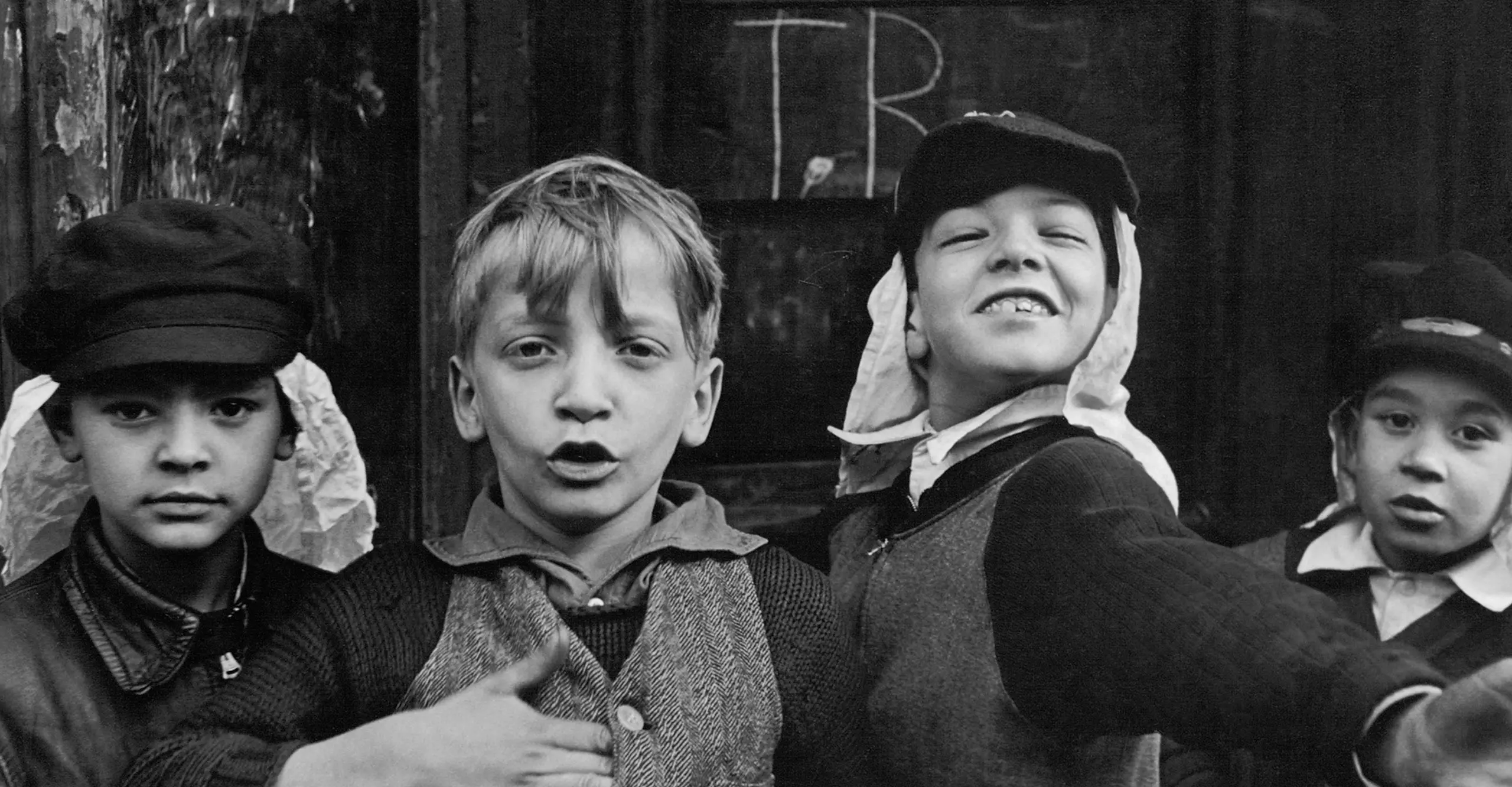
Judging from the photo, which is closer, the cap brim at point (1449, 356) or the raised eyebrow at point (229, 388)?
the raised eyebrow at point (229, 388)

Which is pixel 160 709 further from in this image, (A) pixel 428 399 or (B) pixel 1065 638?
(B) pixel 1065 638

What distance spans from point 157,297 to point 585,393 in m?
0.54

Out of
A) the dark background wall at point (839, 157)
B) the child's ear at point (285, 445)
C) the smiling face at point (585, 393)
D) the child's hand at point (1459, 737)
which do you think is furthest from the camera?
the dark background wall at point (839, 157)

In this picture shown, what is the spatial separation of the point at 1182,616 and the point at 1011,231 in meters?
0.66

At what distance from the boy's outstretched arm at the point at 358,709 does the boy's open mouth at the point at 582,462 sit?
0.18 metres

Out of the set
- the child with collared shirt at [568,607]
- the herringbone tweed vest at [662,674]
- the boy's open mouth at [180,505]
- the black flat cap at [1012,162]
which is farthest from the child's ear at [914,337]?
the boy's open mouth at [180,505]

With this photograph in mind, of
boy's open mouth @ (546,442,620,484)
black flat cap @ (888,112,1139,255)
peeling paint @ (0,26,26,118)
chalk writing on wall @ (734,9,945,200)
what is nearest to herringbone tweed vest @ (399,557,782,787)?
boy's open mouth @ (546,442,620,484)

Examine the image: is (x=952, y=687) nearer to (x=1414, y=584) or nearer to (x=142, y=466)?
(x=1414, y=584)

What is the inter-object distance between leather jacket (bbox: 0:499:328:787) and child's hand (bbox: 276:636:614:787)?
31 centimetres

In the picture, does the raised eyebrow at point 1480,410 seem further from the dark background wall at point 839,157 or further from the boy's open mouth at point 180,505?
the boy's open mouth at point 180,505

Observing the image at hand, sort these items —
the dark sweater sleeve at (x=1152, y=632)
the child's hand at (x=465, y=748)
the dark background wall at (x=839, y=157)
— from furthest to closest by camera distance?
the dark background wall at (x=839, y=157) → the child's hand at (x=465, y=748) → the dark sweater sleeve at (x=1152, y=632)

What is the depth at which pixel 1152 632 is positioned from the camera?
140cm

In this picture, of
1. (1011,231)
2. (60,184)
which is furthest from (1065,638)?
(60,184)

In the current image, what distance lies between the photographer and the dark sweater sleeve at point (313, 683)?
1521mm
